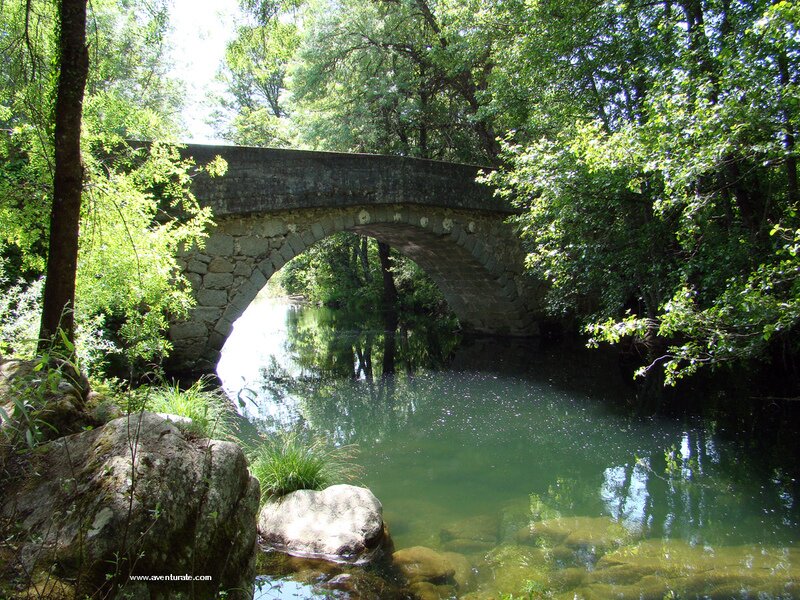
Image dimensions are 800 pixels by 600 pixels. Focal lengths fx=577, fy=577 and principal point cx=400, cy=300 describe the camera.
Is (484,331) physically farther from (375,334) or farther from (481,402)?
(481,402)

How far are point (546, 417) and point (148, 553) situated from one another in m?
5.06

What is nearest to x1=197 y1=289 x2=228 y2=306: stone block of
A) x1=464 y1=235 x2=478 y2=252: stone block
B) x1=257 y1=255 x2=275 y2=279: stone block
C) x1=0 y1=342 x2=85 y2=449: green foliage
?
x1=257 y1=255 x2=275 y2=279: stone block

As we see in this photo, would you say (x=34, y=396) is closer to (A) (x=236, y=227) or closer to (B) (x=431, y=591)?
(B) (x=431, y=591)

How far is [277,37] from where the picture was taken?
3.70 m

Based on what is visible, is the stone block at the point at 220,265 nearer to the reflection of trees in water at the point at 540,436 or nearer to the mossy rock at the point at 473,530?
the reflection of trees in water at the point at 540,436

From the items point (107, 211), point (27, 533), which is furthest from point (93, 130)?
point (27, 533)

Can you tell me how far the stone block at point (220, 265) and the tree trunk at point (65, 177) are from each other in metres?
4.25

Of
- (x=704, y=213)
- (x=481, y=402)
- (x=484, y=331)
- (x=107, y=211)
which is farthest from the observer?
(x=484, y=331)

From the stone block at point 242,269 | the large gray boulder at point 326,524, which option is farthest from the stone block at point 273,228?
the large gray boulder at point 326,524

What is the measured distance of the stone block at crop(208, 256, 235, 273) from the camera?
694cm

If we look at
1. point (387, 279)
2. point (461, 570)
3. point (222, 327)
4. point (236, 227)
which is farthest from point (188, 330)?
point (387, 279)

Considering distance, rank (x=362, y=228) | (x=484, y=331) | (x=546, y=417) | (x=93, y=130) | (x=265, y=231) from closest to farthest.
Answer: (x=93, y=130) < (x=546, y=417) < (x=265, y=231) < (x=362, y=228) < (x=484, y=331)

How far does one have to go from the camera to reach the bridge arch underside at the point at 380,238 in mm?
6910

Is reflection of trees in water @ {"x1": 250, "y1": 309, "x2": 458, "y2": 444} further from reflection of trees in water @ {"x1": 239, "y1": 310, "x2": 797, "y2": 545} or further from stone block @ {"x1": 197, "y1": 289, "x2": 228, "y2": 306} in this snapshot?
stone block @ {"x1": 197, "y1": 289, "x2": 228, "y2": 306}
